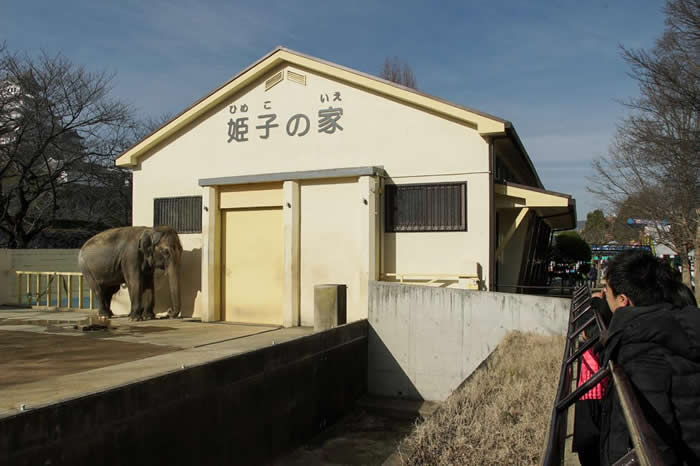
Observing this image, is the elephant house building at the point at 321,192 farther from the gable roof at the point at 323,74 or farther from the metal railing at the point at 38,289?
the metal railing at the point at 38,289

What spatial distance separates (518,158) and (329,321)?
754 centimetres

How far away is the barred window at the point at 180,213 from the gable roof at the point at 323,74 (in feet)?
4.93

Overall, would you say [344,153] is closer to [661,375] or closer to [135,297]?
[135,297]

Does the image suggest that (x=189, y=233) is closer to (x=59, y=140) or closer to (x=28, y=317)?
(x=28, y=317)

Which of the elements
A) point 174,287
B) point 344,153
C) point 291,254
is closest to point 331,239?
point 291,254

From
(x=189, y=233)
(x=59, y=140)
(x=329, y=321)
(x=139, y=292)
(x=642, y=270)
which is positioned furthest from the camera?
(x=59, y=140)

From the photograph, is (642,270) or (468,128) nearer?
(642,270)

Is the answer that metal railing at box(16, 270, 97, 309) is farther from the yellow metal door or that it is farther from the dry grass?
the dry grass

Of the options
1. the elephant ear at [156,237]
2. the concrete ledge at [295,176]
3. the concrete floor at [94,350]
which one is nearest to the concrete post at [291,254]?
the concrete ledge at [295,176]

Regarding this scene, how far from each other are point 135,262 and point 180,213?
1.98 meters

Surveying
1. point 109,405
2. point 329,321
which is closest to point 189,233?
point 329,321

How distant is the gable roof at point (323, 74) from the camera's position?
11180mm

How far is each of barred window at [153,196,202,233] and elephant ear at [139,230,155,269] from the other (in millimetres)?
1332

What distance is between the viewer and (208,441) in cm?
639
